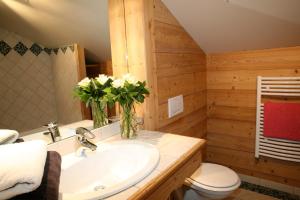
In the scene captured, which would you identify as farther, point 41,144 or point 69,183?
point 69,183

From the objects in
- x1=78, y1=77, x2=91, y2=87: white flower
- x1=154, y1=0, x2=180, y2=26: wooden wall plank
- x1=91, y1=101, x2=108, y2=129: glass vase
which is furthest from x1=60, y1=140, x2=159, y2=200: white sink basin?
x1=154, y1=0, x2=180, y2=26: wooden wall plank

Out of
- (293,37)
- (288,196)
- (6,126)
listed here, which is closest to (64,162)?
(6,126)

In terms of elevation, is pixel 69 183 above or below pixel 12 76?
below

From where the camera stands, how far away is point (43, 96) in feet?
3.86

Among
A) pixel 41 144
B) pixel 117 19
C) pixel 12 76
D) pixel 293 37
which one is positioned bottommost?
pixel 41 144

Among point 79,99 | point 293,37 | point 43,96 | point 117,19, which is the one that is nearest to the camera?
point 43,96

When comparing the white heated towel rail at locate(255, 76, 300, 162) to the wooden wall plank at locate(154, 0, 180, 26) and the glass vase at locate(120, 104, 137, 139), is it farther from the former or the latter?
the glass vase at locate(120, 104, 137, 139)

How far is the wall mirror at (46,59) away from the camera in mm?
1047

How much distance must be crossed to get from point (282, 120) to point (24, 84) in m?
2.07

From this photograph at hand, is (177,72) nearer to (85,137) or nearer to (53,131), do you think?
(85,137)

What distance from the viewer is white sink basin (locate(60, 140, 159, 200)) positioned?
3.38 ft

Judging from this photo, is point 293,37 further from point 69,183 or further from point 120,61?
point 69,183

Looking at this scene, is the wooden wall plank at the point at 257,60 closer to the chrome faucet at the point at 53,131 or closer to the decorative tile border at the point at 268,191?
the decorative tile border at the point at 268,191

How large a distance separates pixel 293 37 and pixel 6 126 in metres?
2.12
